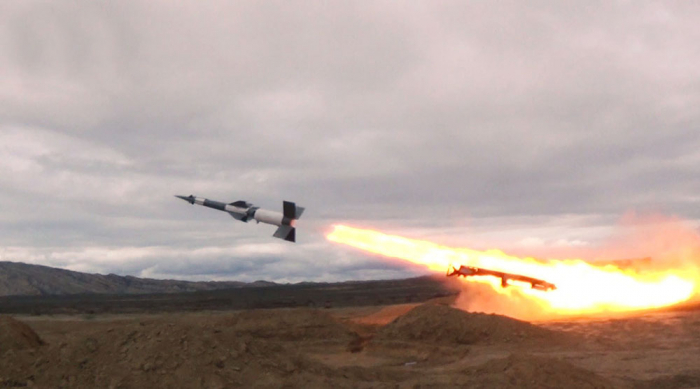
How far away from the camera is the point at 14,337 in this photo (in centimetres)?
2409

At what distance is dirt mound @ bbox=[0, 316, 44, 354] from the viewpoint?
77.0 feet

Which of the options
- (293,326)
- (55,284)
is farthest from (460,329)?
(55,284)

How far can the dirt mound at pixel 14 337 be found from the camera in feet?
77.0

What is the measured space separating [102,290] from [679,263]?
169245 millimetres

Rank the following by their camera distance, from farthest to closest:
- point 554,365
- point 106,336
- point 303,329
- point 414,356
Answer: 1. point 303,329
2. point 414,356
3. point 106,336
4. point 554,365

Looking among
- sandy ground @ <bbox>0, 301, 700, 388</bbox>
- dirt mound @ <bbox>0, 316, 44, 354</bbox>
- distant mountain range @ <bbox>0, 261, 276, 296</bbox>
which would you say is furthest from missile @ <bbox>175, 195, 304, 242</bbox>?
distant mountain range @ <bbox>0, 261, 276, 296</bbox>

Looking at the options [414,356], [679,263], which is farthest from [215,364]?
[679,263]

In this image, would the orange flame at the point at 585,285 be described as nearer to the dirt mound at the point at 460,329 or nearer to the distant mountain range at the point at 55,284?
the dirt mound at the point at 460,329

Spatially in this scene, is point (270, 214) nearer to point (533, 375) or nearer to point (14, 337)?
point (14, 337)

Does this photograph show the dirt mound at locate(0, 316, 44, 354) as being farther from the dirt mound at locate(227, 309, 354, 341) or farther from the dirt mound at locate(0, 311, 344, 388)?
the dirt mound at locate(227, 309, 354, 341)

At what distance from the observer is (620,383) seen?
1875cm

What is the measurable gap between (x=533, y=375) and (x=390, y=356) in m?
12.0

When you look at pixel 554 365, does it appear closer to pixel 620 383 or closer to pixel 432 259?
pixel 620 383

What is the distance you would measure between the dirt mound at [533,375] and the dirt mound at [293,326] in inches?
643
